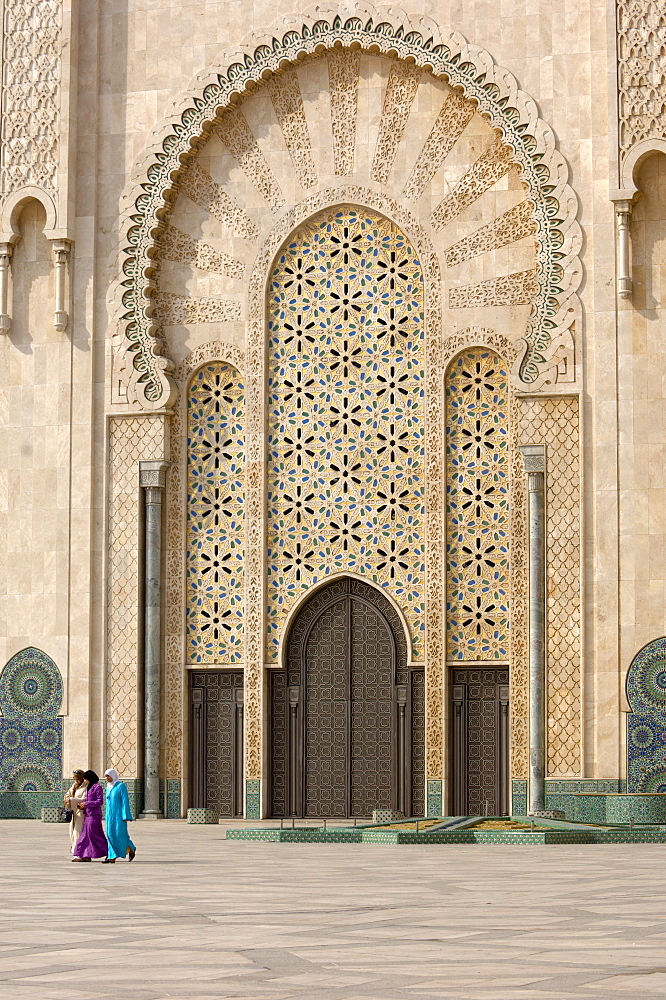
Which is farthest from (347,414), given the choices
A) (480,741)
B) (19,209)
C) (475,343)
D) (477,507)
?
(19,209)

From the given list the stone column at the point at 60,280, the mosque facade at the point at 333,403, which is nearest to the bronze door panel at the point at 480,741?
the mosque facade at the point at 333,403

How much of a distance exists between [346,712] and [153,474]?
8.28 feet

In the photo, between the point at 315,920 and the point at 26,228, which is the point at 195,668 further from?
the point at 315,920

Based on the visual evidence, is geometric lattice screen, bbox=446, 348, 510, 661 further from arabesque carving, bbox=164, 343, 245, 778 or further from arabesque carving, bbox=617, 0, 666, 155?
arabesque carving, bbox=617, 0, 666, 155

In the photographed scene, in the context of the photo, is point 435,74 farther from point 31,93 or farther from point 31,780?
point 31,780

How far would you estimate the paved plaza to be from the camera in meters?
3.80

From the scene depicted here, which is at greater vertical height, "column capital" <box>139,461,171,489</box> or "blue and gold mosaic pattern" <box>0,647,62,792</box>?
"column capital" <box>139,461,171,489</box>

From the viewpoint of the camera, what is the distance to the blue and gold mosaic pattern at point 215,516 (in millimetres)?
13406

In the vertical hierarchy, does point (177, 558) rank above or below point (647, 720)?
above

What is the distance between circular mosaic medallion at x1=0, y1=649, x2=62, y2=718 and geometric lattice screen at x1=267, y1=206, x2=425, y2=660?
1.90 m

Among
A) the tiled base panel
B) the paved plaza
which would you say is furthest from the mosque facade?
the paved plaza

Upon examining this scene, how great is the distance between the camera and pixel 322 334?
13.5 m

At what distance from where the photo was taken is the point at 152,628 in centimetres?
1334

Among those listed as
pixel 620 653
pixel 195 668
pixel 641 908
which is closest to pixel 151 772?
pixel 195 668
